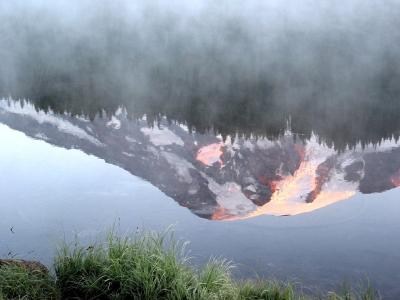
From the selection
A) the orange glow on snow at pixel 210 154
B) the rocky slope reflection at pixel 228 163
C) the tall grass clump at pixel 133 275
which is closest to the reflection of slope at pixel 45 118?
the rocky slope reflection at pixel 228 163

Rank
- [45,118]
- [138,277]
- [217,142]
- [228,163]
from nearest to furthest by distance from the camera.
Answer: [138,277]
[228,163]
[217,142]
[45,118]

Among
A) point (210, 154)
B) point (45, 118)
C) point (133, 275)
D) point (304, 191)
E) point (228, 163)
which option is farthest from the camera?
point (45, 118)

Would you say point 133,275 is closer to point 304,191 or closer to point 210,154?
point 304,191

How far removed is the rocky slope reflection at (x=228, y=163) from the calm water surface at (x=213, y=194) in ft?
0.15

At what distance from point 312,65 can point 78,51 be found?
46.1 feet

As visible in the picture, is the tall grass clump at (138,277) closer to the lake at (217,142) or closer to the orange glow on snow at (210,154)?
the lake at (217,142)

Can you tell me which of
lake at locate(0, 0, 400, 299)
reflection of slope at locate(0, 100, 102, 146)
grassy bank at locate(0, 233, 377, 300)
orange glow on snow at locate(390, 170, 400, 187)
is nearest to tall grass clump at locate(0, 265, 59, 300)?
grassy bank at locate(0, 233, 377, 300)

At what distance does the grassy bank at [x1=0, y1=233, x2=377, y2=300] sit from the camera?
657 cm

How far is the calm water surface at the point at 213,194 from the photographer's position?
10.0m

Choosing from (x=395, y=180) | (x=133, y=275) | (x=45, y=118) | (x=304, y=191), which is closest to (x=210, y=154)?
(x=304, y=191)

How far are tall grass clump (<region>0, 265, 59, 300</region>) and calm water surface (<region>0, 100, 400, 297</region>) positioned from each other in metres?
2.55

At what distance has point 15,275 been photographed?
669cm

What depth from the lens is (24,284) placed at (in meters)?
6.66

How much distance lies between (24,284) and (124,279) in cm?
116
